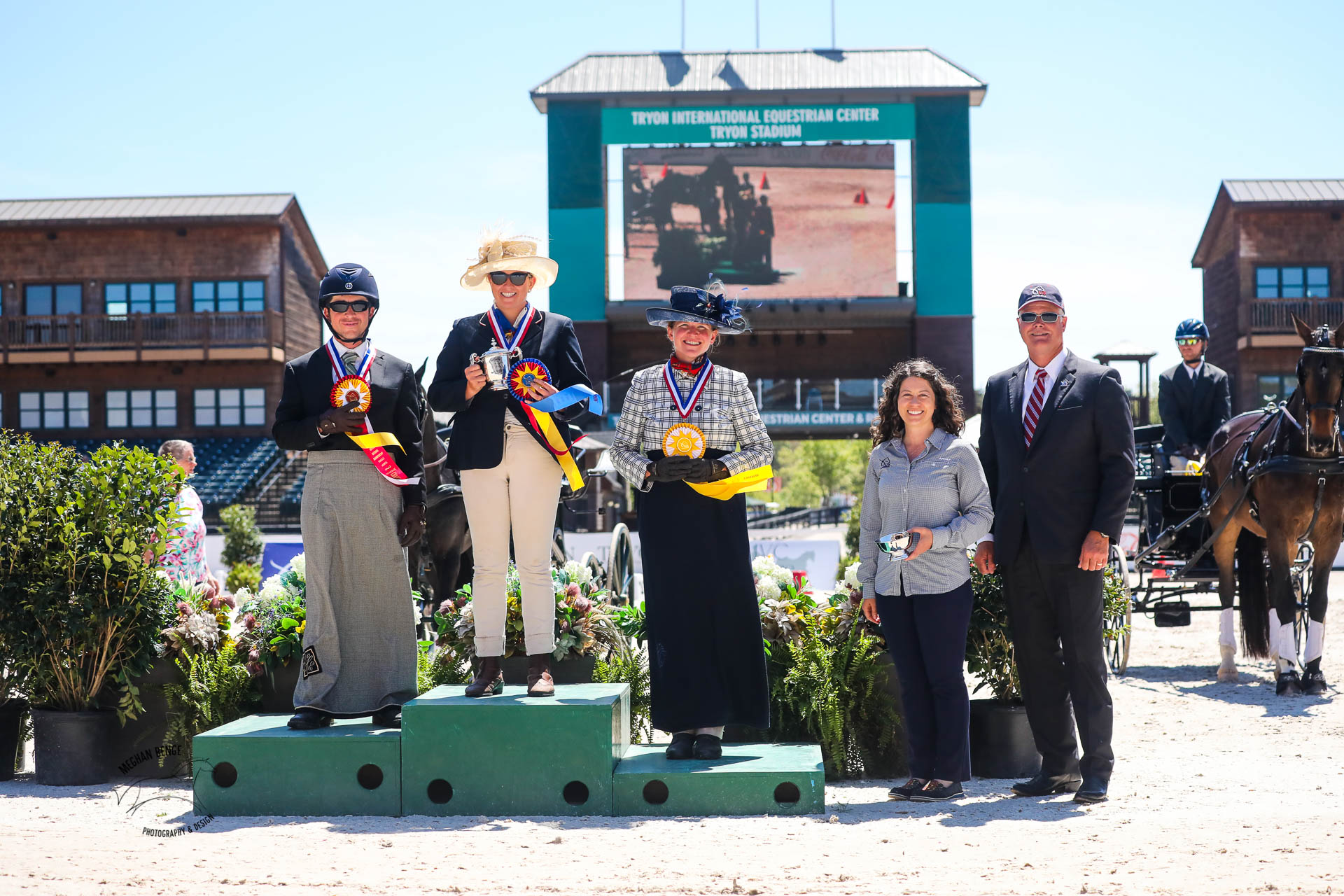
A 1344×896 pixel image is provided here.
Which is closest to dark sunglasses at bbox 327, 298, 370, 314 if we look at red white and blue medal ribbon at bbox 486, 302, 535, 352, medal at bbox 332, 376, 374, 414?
medal at bbox 332, 376, 374, 414

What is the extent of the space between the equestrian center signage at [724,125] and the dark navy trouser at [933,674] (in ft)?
102

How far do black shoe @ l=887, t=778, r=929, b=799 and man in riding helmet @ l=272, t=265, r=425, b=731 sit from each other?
2333 mm

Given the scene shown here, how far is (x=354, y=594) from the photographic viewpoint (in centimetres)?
575

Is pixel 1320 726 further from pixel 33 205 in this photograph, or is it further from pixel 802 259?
pixel 33 205

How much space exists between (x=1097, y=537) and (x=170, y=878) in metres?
4.00

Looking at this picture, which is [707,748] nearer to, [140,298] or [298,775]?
[298,775]

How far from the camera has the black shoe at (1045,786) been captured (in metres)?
5.65

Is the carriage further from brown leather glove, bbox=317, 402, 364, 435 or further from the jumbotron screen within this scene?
the jumbotron screen

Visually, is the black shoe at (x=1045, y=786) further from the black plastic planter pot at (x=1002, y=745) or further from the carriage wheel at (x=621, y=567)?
the carriage wheel at (x=621, y=567)

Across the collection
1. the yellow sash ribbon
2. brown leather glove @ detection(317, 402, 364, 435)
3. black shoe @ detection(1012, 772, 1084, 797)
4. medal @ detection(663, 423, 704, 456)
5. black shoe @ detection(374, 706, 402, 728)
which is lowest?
black shoe @ detection(1012, 772, 1084, 797)

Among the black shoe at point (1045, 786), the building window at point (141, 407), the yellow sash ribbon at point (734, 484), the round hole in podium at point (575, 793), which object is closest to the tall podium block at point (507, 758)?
the round hole in podium at point (575, 793)

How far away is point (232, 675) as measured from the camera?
6.41m

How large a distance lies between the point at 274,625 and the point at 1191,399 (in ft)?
27.8

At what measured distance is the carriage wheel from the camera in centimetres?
1156
